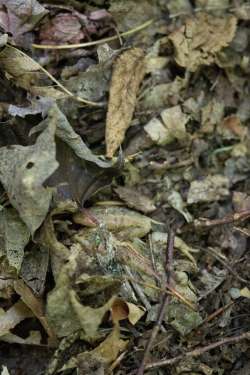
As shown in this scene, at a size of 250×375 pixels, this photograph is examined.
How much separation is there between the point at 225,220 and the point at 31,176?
0.98m

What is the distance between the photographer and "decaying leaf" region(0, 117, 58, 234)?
74.6 inches

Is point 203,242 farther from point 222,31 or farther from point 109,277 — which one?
point 222,31

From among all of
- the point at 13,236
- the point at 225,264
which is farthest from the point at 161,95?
the point at 13,236

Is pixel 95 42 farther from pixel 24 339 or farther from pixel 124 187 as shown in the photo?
pixel 24 339

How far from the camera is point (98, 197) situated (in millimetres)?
2375

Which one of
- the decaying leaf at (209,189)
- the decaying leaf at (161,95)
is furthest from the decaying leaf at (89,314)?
the decaying leaf at (161,95)

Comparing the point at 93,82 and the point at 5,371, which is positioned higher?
the point at 93,82

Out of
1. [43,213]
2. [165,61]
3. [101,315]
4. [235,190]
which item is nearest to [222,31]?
[165,61]

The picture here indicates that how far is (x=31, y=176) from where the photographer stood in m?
1.89

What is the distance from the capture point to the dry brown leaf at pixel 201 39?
2623mm

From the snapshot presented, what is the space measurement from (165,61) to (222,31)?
1.10ft

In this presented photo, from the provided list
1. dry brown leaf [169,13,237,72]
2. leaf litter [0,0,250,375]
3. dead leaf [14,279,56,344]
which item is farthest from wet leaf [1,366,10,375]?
dry brown leaf [169,13,237,72]

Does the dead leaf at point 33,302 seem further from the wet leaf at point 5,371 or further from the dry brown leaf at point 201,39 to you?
the dry brown leaf at point 201,39

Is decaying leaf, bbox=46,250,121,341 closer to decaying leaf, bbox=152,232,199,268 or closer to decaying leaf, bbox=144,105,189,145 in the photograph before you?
decaying leaf, bbox=152,232,199,268
